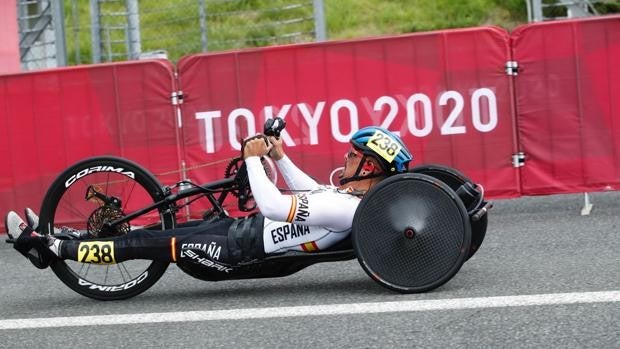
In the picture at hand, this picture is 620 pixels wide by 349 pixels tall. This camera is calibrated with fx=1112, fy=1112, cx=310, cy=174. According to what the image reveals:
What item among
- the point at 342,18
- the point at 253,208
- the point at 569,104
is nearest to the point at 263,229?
the point at 253,208

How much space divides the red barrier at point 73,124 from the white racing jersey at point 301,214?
11.2 ft

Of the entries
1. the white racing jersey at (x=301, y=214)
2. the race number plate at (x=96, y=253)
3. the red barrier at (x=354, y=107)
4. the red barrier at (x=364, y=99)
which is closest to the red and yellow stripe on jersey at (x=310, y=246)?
the white racing jersey at (x=301, y=214)

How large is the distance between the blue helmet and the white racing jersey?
0.79 ft

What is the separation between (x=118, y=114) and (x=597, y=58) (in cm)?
384

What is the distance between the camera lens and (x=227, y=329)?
17.1 ft

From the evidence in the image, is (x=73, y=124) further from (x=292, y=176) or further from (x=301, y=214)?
(x=301, y=214)

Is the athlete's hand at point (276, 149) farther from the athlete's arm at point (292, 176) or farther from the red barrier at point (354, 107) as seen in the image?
the red barrier at point (354, 107)

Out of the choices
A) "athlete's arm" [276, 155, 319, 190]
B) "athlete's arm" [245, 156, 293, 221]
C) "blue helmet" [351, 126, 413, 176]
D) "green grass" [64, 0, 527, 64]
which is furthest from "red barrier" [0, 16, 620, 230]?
"green grass" [64, 0, 527, 64]

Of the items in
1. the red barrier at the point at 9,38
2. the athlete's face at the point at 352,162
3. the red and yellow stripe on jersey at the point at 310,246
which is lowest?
the red and yellow stripe on jersey at the point at 310,246

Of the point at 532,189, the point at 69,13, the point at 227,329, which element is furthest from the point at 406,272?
the point at 69,13

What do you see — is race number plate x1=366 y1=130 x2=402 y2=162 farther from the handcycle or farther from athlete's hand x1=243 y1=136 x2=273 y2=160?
athlete's hand x1=243 y1=136 x2=273 y2=160

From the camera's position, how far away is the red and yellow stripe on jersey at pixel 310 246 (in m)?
5.76

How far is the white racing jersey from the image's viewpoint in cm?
557

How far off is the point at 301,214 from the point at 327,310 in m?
0.51
